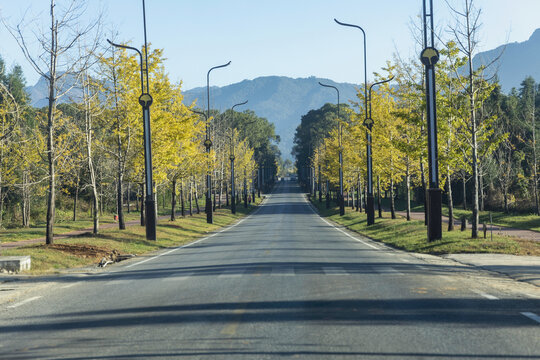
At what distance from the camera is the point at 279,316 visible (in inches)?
292

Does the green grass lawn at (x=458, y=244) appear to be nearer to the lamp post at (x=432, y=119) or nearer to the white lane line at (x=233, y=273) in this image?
the lamp post at (x=432, y=119)

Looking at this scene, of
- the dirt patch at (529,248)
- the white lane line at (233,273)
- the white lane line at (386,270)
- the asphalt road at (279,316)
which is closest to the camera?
the asphalt road at (279,316)

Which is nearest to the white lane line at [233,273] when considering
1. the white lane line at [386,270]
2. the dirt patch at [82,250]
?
the white lane line at [386,270]

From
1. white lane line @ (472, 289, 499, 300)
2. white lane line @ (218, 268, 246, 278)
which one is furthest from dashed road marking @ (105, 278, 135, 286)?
white lane line @ (472, 289, 499, 300)

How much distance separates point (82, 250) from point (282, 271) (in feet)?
28.7

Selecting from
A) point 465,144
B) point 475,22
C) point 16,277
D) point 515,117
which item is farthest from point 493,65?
point 515,117

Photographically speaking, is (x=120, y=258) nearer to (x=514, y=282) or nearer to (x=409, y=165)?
(x=514, y=282)

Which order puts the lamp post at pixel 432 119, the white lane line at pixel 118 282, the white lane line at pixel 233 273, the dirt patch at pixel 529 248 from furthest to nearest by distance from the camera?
the lamp post at pixel 432 119 < the dirt patch at pixel 529 248 < the white lane line at pixel 233 273 < the white lane line at pixel 118 282

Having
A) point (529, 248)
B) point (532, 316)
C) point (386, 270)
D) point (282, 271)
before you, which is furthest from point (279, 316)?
point (529, 248)

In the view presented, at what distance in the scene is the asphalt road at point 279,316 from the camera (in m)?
5.85

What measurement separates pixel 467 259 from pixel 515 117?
182 ft

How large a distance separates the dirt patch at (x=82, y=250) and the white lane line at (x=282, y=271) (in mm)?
7536

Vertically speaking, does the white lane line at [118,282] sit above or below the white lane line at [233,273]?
below

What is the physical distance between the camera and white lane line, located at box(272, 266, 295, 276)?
12.1 meters
